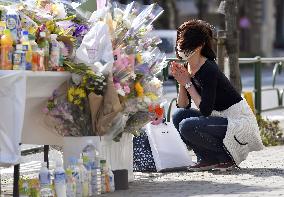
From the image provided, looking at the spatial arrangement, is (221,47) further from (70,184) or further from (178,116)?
(70,184)

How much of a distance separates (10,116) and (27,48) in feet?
1.99

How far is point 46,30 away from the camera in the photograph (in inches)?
331

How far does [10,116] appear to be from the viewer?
767cm

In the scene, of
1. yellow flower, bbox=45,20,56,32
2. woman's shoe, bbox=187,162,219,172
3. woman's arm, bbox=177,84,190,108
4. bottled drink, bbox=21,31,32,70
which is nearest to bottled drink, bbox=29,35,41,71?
bottled drink, bbox=21,31,32,70

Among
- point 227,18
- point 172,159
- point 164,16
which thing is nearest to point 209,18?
point 164,16

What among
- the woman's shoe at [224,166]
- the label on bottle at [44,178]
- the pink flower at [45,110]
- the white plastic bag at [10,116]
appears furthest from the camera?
the woman's shoe at [224,166]

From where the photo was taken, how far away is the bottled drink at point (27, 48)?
26.1 feet

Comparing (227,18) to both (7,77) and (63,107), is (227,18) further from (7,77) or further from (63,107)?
(7,77)

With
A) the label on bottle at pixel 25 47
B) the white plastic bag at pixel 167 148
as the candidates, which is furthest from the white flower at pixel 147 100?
the label on bottle at pixel 25 47

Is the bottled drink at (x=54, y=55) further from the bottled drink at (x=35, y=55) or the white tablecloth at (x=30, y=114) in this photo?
the bottled drink at (x=35, y=55)

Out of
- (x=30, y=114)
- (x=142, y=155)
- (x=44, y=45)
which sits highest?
(x=44, y=45)

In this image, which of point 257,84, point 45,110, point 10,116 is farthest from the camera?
point 257,84

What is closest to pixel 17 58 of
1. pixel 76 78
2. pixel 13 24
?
pixel 13 24

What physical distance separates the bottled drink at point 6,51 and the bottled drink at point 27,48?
125 millimetres
